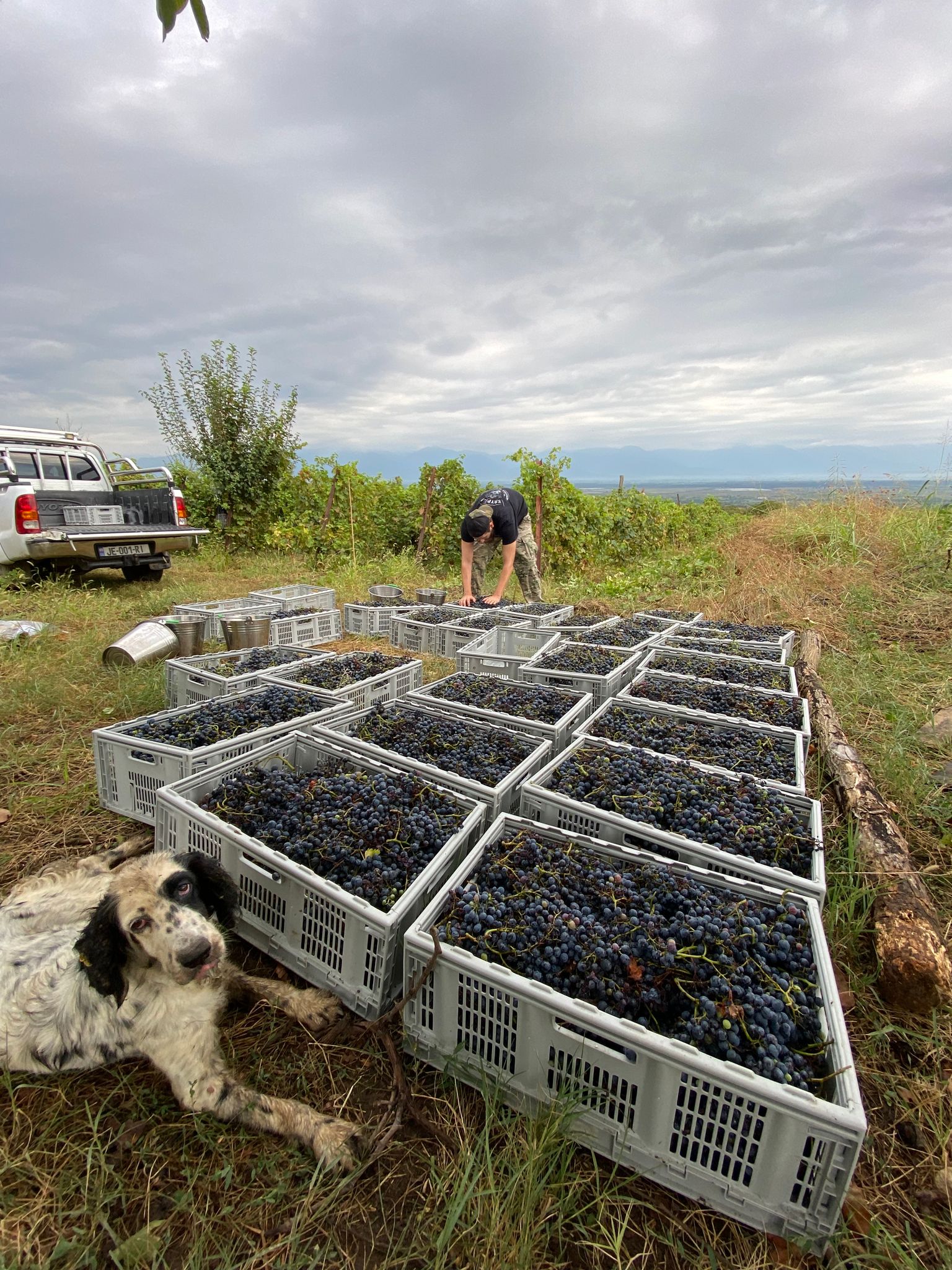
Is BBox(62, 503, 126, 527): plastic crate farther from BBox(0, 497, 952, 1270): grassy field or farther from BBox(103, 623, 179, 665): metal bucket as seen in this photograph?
BBox(0, 497, 952, 1270): grassy field

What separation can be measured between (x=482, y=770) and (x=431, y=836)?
0.51 m

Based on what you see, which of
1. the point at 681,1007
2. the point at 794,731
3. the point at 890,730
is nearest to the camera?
the point at 681,1007

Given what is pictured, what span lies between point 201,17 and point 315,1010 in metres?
2.51

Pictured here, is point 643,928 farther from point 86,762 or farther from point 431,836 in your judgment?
point 86,762

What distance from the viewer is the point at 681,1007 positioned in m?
1.43

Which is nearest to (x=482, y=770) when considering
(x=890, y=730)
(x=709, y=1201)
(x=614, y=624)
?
(x=709, y=1201)

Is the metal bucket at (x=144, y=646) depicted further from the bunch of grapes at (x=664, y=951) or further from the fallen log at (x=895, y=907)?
the fallen log at (x=895, y=907)

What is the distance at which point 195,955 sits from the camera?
1.52 metres

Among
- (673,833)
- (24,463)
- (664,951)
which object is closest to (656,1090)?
(664,951)

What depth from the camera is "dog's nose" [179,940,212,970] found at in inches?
59.5

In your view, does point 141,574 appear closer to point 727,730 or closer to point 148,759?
point 148,759

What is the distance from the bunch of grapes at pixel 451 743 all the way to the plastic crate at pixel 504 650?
0.97 meters

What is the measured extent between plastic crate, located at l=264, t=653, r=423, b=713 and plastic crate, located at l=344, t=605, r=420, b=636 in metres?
1.97

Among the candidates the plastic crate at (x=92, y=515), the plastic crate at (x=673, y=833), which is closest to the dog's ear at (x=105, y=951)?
the plastic crate at (x=673, y=833)
